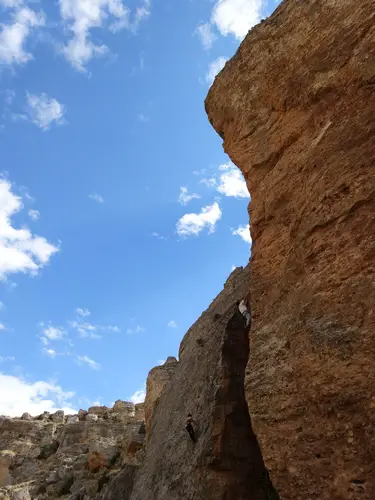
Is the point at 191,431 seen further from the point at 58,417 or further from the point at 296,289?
the point at 58,417

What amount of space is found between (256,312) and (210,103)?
22.0 ft

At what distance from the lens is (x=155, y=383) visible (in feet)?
70.9

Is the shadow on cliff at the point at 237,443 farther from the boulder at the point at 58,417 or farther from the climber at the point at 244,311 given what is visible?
the boulder at the point at 58,417

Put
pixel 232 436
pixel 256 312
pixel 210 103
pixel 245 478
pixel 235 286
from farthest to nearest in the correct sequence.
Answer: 1. pixel 235 286
2. pixel 210 103
3. pixel 232 436
4. pixel 245 478
5. pixel 256 312

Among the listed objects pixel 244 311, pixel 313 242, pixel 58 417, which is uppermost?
pixel 58 417

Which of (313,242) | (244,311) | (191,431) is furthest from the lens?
(244,311)

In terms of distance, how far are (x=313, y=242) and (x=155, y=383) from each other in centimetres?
1656

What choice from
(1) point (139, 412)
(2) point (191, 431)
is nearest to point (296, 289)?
(2) point (191, 431)

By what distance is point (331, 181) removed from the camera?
7312 mm

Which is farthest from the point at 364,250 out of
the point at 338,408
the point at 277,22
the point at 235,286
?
the point at 235,286

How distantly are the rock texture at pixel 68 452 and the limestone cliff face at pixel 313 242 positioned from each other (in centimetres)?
1245

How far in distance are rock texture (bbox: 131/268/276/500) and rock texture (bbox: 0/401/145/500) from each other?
14.9ft

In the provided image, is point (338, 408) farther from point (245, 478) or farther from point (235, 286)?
point (235, 286)

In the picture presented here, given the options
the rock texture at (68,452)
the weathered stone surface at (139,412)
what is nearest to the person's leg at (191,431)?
the rock texture at (68,452)
